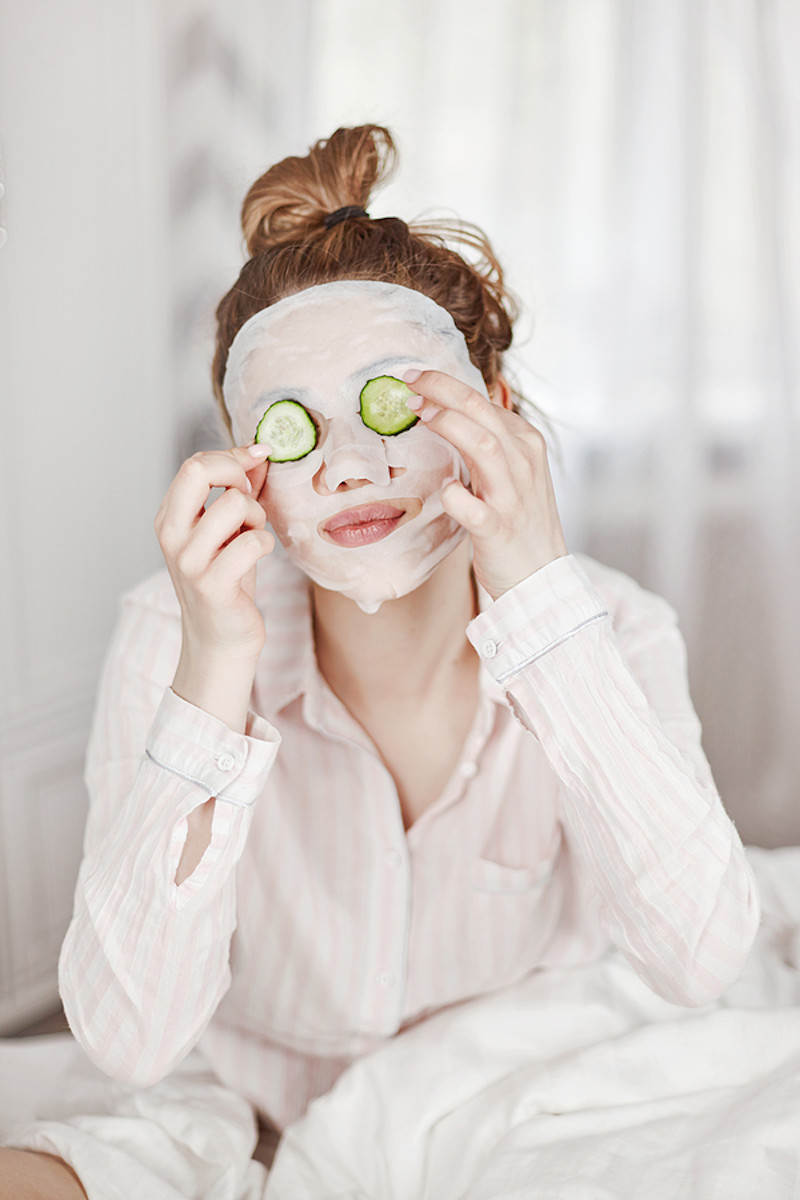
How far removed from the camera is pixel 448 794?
3.92ft

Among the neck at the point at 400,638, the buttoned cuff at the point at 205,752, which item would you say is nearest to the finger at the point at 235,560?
the buttoned cuff at the point at 205,752

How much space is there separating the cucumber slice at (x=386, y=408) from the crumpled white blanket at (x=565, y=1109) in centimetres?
69

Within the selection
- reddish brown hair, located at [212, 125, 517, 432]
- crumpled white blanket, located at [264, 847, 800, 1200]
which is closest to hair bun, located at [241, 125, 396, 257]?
reddish brown hair, located at [212, 125, 517, 432]

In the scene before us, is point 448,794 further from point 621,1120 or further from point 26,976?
point 26,976

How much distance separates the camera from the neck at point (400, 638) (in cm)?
119

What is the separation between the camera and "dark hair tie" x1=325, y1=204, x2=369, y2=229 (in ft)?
3.89

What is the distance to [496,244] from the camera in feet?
5.62

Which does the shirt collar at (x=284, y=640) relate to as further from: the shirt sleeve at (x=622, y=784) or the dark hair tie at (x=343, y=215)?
the dark hair tie at (x=343, y=215)

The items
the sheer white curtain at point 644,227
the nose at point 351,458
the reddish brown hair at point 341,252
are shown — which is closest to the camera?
the nose at point 351,458

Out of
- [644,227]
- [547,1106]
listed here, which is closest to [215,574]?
[547,1106]

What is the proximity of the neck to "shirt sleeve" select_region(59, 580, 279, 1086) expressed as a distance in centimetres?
27

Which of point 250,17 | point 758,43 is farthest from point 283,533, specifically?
point 758,43

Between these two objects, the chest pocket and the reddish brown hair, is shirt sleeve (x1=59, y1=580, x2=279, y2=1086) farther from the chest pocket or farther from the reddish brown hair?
the reddish brown hair

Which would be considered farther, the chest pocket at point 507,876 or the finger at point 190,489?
the chest pocket at point 507,876
